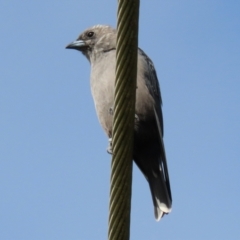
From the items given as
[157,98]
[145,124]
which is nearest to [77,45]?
[157,98]

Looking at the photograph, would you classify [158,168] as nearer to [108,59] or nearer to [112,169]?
[108,59]

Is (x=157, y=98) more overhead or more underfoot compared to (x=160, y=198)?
more overhead

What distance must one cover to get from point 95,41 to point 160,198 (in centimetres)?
242

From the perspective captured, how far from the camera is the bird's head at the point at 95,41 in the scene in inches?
333

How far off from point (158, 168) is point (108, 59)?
4.84 ft

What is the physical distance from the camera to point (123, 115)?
3.80 metres

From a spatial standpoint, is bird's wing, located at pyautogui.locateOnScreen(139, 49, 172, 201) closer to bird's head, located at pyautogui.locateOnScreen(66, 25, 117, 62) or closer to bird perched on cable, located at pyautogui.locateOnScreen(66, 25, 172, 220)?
bird perched on cable, located at pyautogui.locateOnScreen(66, 25, 172, 220)

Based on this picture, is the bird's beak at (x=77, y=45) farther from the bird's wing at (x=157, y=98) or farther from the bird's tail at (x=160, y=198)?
the bird's tail at (x=160, y=198)

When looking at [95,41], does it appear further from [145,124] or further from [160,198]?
[160,198]

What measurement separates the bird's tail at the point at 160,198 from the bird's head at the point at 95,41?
1.85 m

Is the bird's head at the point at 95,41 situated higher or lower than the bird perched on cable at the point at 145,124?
higher

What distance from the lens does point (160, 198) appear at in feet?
24.9

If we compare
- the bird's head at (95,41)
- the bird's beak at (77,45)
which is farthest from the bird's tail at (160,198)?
the bird's beak at (77,45)

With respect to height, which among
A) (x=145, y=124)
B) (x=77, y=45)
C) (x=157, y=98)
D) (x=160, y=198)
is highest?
(x=77, y=45)
